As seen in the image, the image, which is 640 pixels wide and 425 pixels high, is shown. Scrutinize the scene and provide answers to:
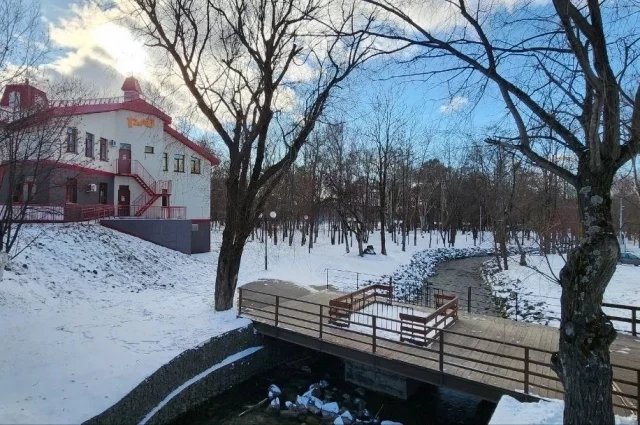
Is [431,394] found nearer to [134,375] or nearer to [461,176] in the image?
[134,375]

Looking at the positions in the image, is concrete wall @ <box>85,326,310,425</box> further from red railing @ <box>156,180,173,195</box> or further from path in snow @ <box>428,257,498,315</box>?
red railing @ <box>156,180,173,195</box>

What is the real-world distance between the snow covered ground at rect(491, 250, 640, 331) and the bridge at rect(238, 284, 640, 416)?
2945mm

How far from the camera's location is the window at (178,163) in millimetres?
25766

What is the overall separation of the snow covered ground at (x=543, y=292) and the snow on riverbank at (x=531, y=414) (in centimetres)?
632

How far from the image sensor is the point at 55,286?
13.1m

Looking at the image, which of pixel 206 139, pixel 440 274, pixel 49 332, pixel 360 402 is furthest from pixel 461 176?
pixel 49 332

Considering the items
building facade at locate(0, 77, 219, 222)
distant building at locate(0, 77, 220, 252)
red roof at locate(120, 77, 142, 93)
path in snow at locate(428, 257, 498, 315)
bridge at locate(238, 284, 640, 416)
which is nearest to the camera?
bridge at locate(238, 284, 640, 416)

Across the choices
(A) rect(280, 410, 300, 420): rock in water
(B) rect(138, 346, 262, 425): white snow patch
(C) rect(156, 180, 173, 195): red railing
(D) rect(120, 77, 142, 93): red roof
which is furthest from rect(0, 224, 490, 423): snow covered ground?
(D) rect(120, 77, 142, 93): red roof

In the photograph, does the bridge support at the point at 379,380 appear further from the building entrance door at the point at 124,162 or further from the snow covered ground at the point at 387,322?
the building entrance door at the point at 124,162

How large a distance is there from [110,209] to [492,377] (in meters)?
21.6

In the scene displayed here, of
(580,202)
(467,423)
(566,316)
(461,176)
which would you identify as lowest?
(467,423)

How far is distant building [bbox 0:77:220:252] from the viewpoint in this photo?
68.8 ft

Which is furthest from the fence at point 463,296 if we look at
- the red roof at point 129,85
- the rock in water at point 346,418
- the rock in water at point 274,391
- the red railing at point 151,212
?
the red roof at point 129,85

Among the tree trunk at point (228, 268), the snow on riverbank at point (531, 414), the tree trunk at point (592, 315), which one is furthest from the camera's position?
the tree trunk at point (228, 268)
